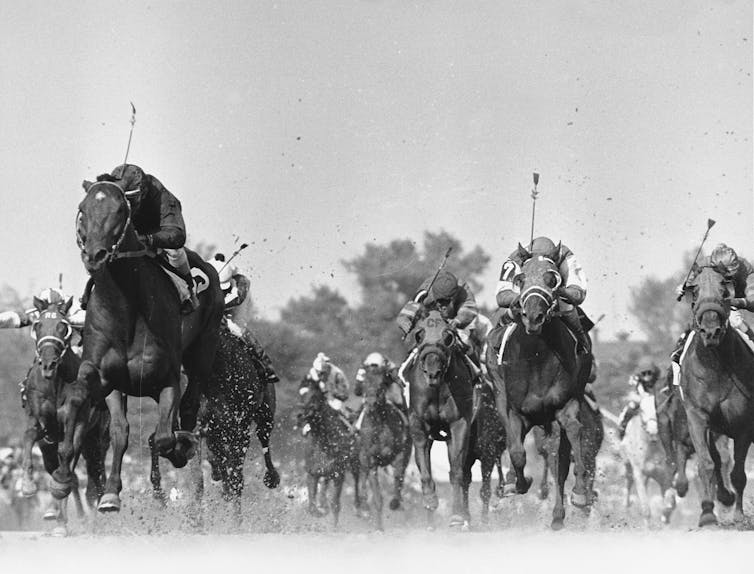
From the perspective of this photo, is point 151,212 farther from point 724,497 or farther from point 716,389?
point 724,497

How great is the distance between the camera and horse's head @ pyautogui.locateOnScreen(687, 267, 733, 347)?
1700cm

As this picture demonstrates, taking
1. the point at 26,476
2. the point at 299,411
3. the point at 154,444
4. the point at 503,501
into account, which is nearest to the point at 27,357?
the point at 299,411

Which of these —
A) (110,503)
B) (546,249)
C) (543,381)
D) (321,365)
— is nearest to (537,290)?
(546,249)

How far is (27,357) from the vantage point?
162 feet

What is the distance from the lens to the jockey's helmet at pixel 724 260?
17.4 meters

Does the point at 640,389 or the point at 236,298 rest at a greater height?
the point at 640,389

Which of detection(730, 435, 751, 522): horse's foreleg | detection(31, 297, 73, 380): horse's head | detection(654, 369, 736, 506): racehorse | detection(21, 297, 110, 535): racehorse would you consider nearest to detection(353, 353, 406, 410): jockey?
detection(654, 369, 736, 506): racehorse

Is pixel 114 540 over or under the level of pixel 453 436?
under

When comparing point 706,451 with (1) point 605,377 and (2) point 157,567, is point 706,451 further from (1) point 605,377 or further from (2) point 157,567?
(1) point 605,377

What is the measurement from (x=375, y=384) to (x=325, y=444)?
2.63 metres

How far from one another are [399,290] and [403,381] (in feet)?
122

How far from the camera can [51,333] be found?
1952cm

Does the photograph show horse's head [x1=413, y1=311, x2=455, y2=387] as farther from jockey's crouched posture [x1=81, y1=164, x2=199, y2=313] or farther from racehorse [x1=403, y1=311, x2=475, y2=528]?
jockey's crouched posture [x1=81, y1=164, x2=199, y2=313]

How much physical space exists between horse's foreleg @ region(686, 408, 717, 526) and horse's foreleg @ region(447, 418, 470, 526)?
2448 millimetres
